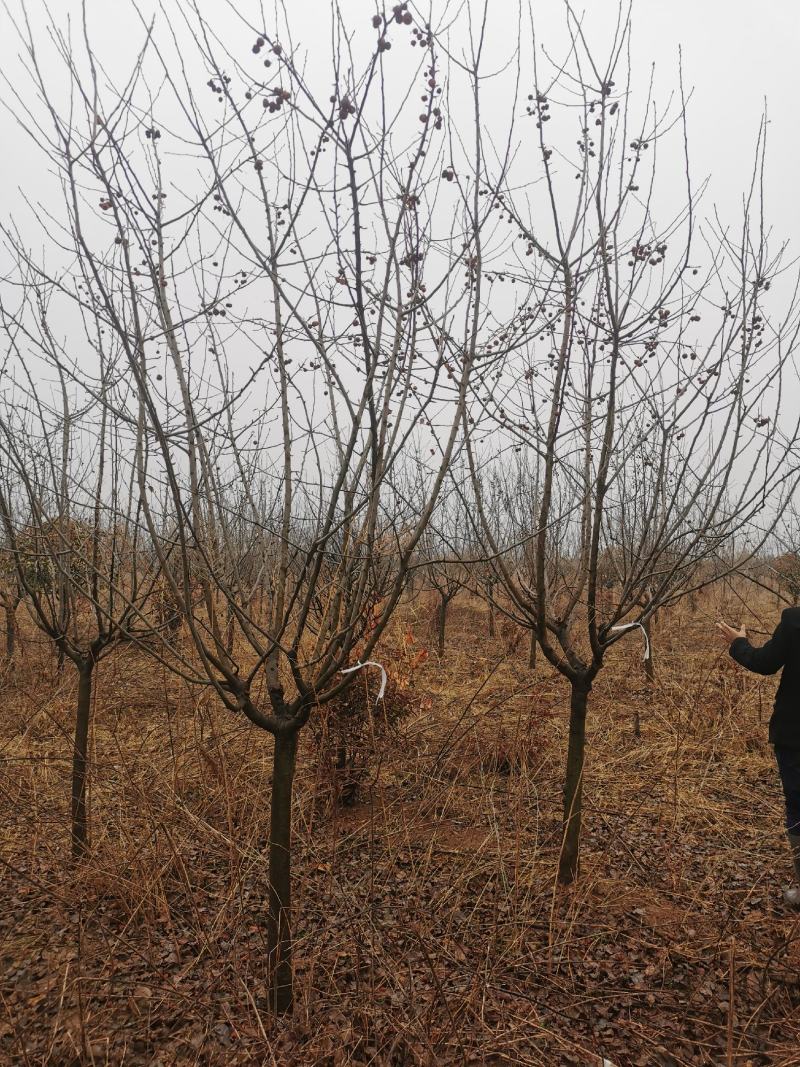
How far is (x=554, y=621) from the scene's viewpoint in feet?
9.97

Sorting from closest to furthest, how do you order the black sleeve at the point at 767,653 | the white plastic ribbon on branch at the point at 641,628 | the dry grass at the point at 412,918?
the dry grass at the point at 412,918 < the white plastic ribbon on branch at the point at 641,628 < the black sleeve at the point at 767,653

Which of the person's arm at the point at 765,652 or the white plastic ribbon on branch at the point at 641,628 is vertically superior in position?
the white plastic ribbon on branch at the point at 641,628

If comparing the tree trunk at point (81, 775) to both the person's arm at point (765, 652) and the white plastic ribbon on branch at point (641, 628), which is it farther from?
the person's arm at point (765, 652)

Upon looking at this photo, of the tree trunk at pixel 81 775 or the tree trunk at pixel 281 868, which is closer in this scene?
the tree trunk at pixel 281 868

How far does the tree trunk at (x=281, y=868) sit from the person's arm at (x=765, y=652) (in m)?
2.24

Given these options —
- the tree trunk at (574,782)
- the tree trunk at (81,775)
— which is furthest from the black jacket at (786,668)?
the tree trunk at (81,775)

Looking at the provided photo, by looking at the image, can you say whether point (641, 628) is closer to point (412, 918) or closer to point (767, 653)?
point (767, 653)

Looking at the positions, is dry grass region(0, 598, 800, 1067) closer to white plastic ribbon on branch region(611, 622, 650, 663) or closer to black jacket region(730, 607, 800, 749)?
black jacket region(730, 607, 800, 749)

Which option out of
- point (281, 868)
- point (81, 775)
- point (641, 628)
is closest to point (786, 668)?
point (641, 628)

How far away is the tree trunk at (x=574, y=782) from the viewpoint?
117 inches

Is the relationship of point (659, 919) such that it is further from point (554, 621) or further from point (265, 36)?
point (265, 36)

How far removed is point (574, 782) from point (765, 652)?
1.14 m

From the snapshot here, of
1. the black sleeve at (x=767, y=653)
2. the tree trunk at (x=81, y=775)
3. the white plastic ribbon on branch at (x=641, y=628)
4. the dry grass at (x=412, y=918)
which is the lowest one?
the dry grass at (x=412, y=918)

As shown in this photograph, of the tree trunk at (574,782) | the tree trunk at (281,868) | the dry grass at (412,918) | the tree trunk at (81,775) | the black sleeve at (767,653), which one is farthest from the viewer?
the tree trunk at (81,775)
